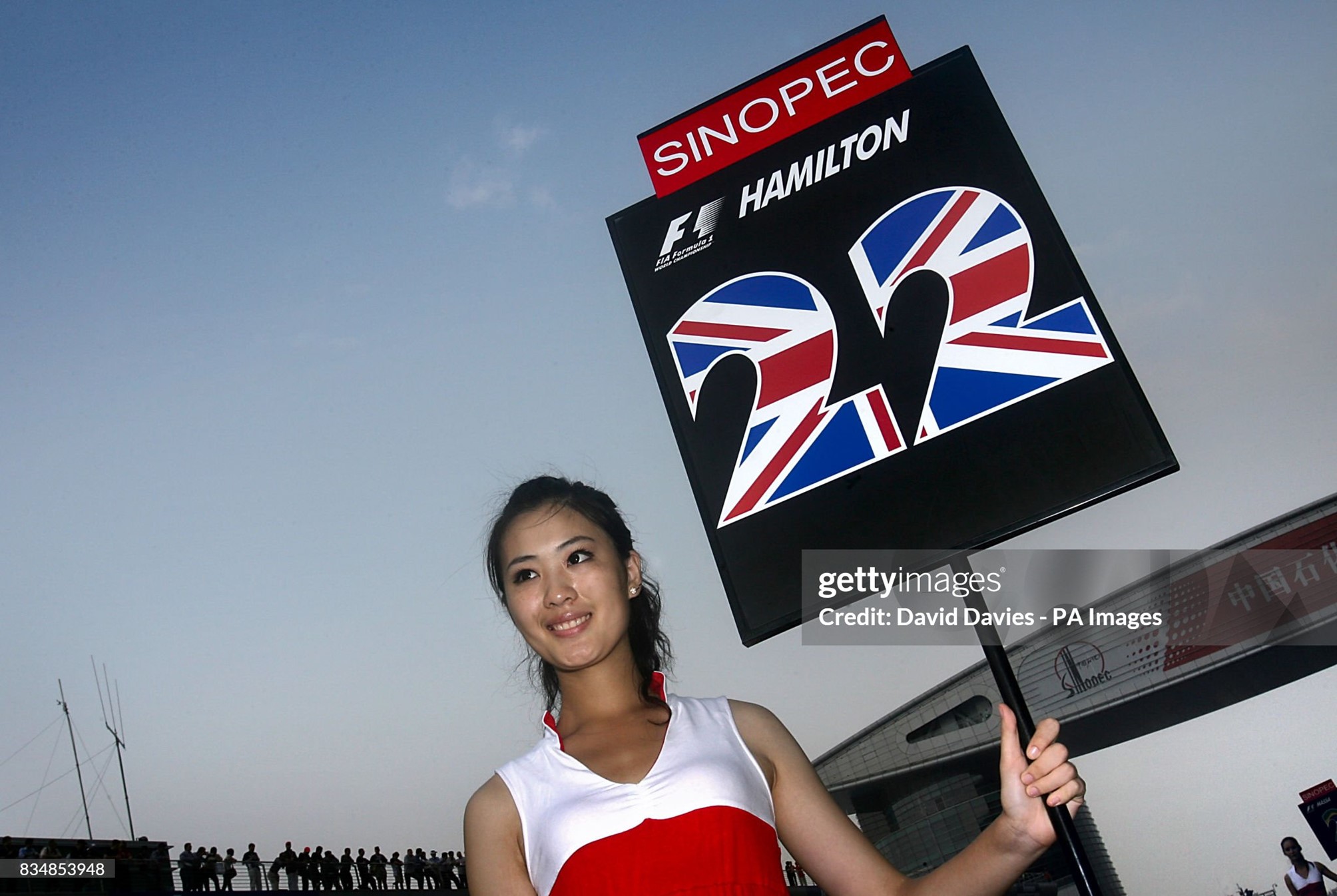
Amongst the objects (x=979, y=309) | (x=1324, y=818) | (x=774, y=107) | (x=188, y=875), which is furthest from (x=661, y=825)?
(x=188, y=875)

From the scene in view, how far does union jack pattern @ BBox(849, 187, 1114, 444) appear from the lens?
324 centimetres

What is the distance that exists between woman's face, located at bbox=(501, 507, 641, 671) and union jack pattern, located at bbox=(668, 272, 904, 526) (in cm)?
117

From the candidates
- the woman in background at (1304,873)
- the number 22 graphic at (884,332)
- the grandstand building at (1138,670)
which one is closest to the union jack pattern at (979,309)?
the number 22 graphic at (884,332)

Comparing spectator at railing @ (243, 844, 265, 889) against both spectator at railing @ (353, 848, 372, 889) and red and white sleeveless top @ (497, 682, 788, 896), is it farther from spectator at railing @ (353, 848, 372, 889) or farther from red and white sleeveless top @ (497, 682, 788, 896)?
red and white sleeveless top @ (497, 682, 788, 896)

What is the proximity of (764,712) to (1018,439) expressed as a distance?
1503mm

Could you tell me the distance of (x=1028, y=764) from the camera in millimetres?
1924

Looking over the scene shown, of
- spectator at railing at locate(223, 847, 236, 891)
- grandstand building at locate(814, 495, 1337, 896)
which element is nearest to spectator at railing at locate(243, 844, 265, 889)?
spectator at railing at locate(223, 847, 236, 891)

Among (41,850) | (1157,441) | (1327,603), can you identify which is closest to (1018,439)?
(1157,441)

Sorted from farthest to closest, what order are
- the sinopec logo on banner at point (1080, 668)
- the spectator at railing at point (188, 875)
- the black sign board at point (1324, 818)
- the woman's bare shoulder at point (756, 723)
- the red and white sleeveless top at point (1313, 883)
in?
1. the sinopec logo on banner at point (1080, 668)
2. the spectator at railing at point (188, 875)
3. the black sign board at point (1324, 818)
4. the red and white sleeveless top at point (1313, 883)
5. the woman's bare shoulder at point (756, 723)

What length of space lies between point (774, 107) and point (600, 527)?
2.63 meters

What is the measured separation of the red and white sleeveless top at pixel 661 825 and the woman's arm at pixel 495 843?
22 millimetres

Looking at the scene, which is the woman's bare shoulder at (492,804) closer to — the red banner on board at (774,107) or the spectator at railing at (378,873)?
the red banner on board at (774,107)

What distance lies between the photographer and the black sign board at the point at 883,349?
319 cm

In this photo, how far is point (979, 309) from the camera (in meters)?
3.38
